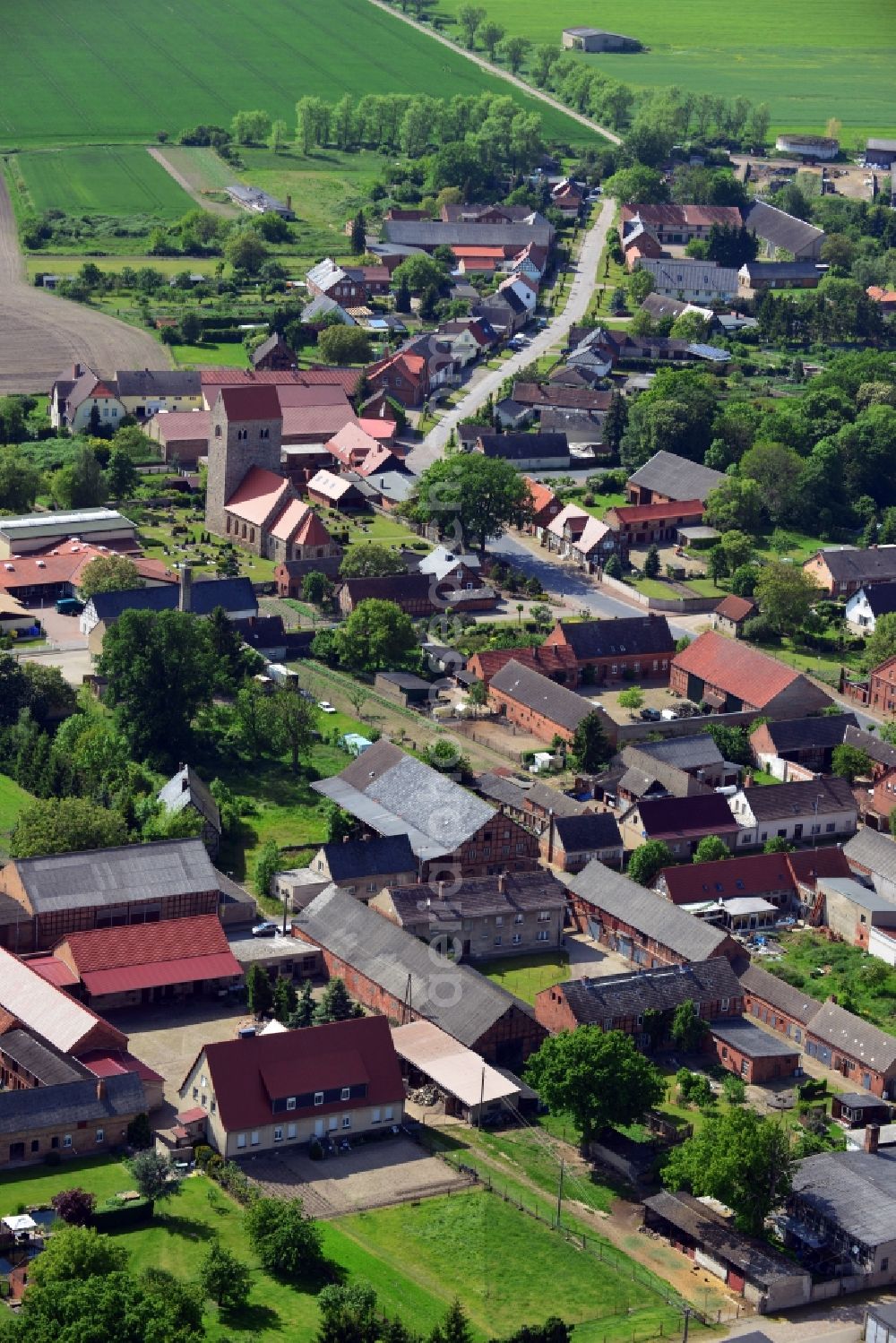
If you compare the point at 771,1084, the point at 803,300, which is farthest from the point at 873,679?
the point at 803,300

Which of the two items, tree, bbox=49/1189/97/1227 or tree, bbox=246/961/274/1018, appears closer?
tree, bbox=49/1189/97/1227

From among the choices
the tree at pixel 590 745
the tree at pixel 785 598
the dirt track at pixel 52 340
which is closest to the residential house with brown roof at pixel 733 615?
the tree at pixel 785 598

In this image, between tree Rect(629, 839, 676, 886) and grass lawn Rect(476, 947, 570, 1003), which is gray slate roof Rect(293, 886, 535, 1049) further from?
tree Rect(629, 839, 676, 886)

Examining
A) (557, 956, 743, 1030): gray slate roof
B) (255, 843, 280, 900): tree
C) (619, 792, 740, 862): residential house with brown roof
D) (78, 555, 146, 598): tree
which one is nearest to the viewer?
(557, 956, 743, 1030): gray slate roof

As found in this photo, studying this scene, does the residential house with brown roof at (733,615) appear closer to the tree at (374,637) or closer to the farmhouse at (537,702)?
the farmhouse at (537,702)

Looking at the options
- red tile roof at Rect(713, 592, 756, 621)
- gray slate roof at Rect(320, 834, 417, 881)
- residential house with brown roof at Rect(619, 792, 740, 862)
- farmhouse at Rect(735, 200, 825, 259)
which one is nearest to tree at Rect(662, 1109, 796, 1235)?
gray slate roof at Rect(320, 834, 417, 881)

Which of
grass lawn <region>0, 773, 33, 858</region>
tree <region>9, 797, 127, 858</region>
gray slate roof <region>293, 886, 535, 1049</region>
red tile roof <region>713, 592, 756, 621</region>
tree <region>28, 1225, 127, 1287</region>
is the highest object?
tree <region>28, 1225, 127, 1287</region>

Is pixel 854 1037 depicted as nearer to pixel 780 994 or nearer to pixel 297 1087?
pixel 780 994
